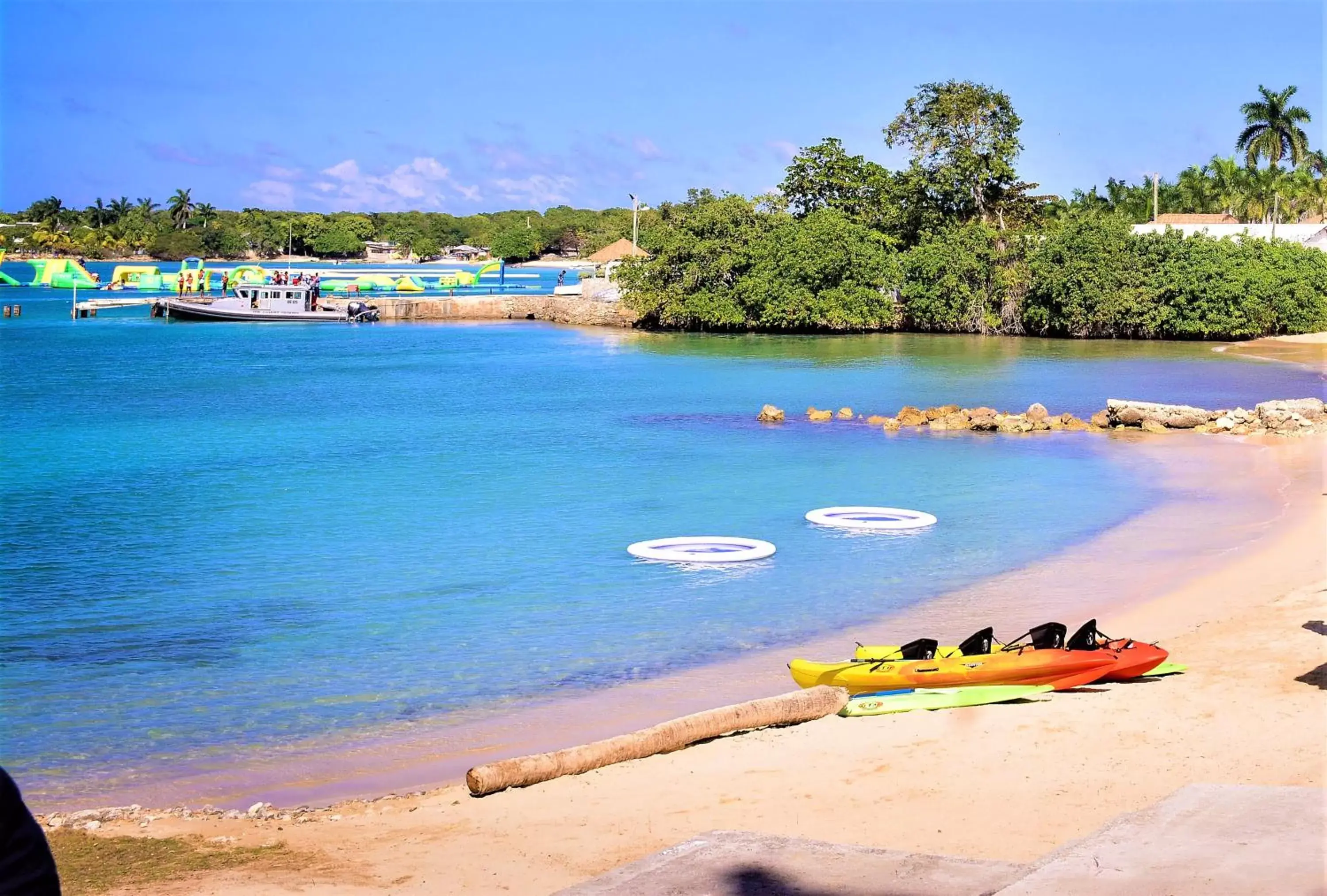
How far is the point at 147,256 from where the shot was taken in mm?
158125

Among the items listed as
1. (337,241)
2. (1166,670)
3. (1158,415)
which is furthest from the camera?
(337,241)

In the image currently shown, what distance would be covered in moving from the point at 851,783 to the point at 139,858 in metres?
4.16

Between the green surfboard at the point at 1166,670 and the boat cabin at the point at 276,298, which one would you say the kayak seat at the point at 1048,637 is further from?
the boat cabin at the point at 276,298

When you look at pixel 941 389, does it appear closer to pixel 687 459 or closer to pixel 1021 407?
pixel 1021 407

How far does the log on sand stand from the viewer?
8305 mm

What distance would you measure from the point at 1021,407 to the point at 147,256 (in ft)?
476

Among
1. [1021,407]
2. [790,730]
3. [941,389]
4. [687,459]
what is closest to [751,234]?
[941,389]

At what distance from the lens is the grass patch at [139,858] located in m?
6.95

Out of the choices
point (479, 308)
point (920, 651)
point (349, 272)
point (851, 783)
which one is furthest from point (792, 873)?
point (349, 272)

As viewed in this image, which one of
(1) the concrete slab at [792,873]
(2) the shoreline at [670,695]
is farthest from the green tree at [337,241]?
(1) the concrete slab at [792,873]

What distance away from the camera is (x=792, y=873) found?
580 cm

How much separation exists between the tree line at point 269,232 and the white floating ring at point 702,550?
125 metres

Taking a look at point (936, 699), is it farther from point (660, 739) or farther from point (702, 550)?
point (702, 550)

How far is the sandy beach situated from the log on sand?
88 mm
